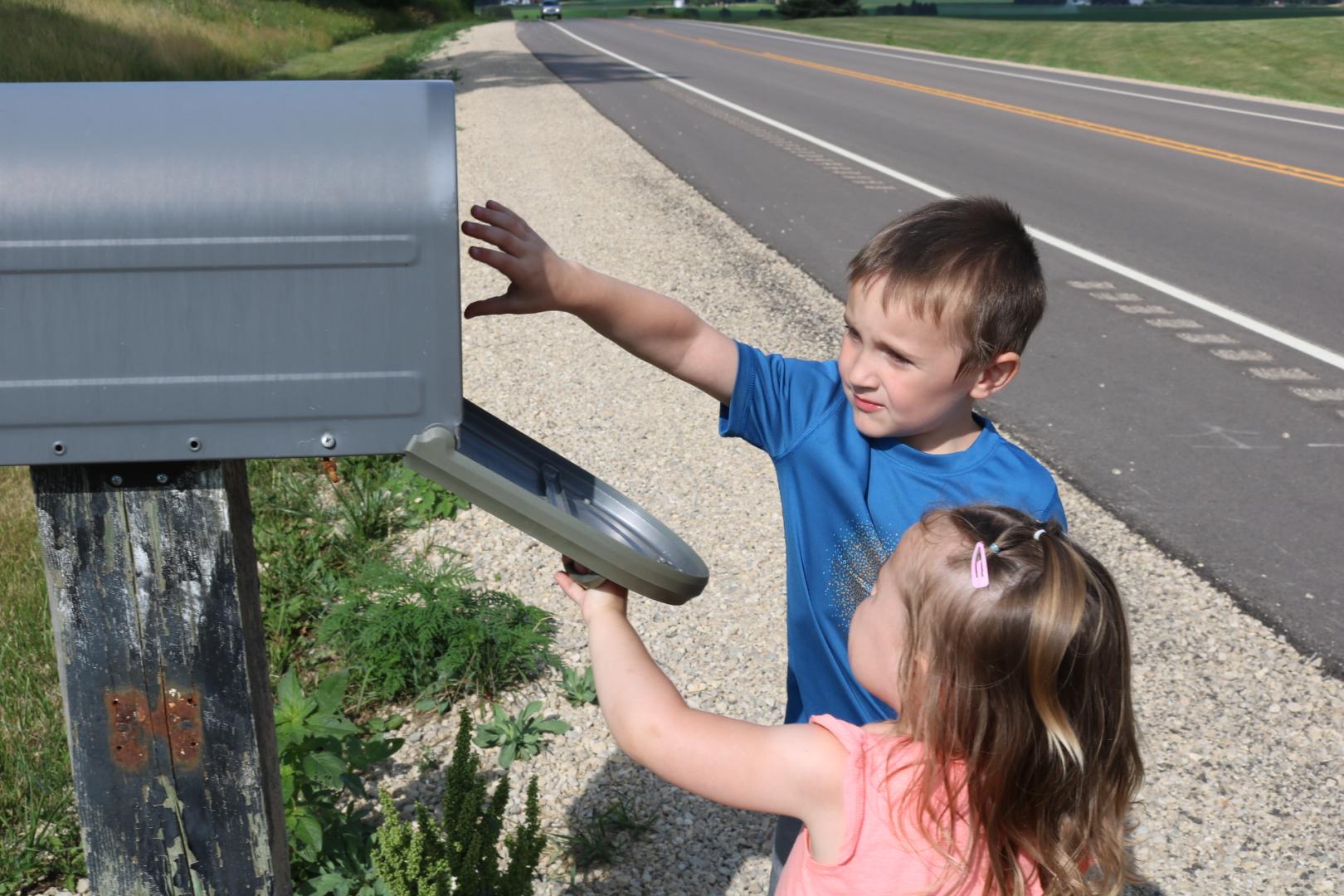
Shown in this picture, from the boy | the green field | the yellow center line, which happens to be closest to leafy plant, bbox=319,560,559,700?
the boy

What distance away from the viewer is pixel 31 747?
2.93 meters

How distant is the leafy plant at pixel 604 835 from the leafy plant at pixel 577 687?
0.40 meters

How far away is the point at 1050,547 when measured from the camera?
1381 millimetres

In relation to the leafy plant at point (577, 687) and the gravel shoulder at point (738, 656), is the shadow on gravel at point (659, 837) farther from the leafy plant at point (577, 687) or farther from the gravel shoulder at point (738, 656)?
the leafy plant at point (577, 687)

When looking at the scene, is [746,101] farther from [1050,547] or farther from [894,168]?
[1050,547]

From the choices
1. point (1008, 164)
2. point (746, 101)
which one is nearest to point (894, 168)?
point (1008, 164)

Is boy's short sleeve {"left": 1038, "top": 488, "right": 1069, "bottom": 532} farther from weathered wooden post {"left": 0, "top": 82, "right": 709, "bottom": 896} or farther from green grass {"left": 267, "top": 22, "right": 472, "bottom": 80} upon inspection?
green grass {"left": 267, "top": 22, "right": 472, "bottom": 80}

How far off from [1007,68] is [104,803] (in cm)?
2553

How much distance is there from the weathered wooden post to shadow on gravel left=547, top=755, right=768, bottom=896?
4.81ft

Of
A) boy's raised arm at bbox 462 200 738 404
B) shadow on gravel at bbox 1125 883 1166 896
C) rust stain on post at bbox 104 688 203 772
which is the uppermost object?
boy's raised arm at bbox 462 200 738 404

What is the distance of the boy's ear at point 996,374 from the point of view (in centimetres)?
187

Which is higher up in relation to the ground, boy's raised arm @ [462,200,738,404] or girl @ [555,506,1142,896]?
boy's raised arm @ [462,200,738,404]

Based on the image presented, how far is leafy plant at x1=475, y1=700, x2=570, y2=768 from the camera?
3121mm

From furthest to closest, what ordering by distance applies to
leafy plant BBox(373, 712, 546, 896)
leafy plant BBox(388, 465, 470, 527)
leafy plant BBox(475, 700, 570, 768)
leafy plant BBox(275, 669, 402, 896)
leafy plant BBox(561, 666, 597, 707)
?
leafy plant BBox(388, 465, 470, 527) → leafy plant BBox(561, 666, 597, 707) → leafy plant BBox(475, 700, 570, 768) → leafy plant BBox(275, 669, 402, 896) → leafy plant BBox(373, 712, 546, 896)
